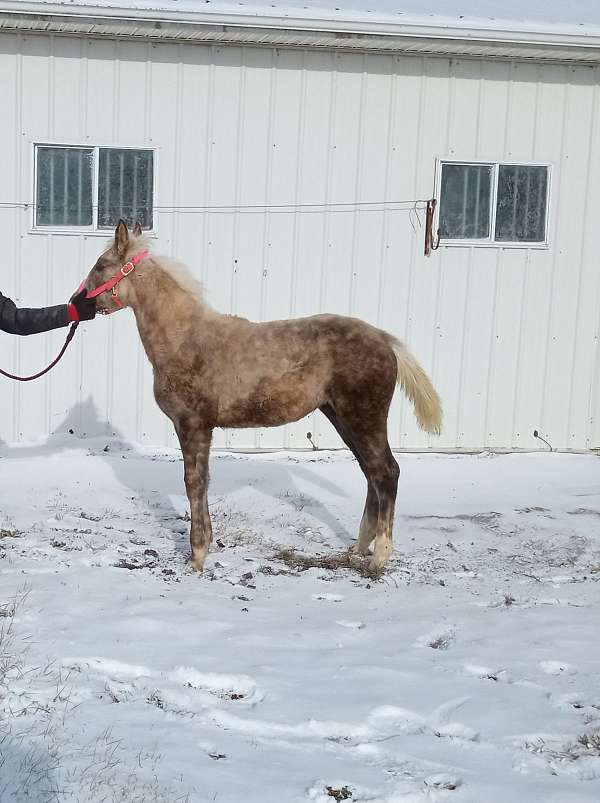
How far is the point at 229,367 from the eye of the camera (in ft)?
20.1

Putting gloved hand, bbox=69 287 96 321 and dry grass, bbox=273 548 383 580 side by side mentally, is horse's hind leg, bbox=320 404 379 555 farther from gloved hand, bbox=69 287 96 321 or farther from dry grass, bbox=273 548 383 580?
gloved hand, bbox=69 287 96 321

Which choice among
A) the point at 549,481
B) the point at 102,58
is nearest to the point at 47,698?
the point at 549,481

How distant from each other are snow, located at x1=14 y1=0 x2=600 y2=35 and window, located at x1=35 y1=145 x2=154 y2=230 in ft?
4.44

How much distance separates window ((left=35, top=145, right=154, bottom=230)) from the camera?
361 inches

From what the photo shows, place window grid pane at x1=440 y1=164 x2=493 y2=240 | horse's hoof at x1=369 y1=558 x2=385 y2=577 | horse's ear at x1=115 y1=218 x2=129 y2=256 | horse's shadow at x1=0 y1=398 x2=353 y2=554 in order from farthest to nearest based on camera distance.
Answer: window grid pane at x1=440 y1=164 x2=493 y2=240 < horse's shadow at x1=0 y1=398 x2=353 y2=554 < horse's hoof at x1=369 y1=558 x2=385 y2=577 < horse's ear at x1=115 y1=218 x2=129 y2=256

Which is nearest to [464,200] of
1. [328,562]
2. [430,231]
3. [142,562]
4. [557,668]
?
[430,231]

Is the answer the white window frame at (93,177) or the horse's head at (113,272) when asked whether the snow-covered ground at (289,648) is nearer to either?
the horse's head at (113,272)

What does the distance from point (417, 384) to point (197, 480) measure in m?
1.56

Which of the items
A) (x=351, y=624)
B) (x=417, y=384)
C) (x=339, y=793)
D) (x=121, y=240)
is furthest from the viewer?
(x=417, y=384)

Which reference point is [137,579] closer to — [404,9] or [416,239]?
[416,239]

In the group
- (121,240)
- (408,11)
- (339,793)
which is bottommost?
(339,793)

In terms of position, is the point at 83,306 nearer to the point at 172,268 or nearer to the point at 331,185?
the point at 172,268

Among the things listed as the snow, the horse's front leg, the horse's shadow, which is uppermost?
the snow

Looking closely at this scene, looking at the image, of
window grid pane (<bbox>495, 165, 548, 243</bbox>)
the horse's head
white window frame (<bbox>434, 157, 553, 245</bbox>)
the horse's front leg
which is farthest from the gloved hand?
window grid pane (<bbox>495, 165, 548, 243</bbox>)
